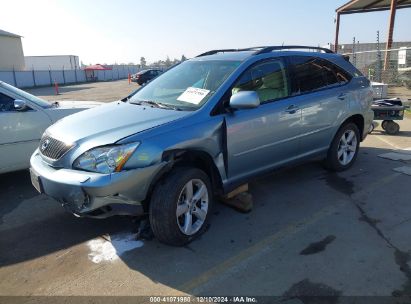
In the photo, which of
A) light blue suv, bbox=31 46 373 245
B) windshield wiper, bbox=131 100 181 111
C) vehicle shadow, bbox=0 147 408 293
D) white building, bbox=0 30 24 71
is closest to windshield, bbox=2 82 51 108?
vehicle shadow, bbox=0 147 408 293

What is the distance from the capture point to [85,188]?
10.8 ft

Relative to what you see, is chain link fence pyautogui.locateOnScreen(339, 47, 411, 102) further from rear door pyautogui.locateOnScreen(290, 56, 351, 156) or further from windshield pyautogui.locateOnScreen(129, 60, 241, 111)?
windshield pyautogui.locateOnScreen(129, 60, 241, 111)

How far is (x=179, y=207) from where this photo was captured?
3.71 meters

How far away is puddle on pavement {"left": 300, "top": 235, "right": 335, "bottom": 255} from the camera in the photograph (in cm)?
362

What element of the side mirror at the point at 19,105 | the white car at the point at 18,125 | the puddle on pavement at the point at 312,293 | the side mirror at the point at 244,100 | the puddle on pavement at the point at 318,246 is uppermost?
the side mirror at the point at 244,100

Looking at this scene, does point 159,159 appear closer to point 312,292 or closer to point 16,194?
point 312,292

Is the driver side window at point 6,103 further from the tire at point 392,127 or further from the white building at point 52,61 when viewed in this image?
the white building at point 52,61

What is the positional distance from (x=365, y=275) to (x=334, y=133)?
2732mm

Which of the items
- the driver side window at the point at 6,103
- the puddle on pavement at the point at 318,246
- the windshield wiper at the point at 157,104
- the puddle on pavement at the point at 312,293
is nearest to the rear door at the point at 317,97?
the puddle on pavement at the point at 318,246

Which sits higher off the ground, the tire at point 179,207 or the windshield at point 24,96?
the windshield at point 24,96

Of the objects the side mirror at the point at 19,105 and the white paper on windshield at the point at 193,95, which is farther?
the side mirror at the point at 19,105

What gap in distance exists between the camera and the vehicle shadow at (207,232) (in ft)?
11.5

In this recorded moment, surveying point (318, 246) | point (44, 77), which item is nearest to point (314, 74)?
point (318, 246)

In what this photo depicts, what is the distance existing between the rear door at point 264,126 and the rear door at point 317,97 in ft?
0.59
